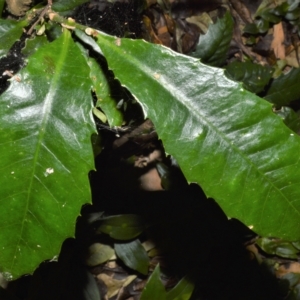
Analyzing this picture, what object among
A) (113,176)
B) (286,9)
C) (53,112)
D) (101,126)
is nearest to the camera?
(53,112)

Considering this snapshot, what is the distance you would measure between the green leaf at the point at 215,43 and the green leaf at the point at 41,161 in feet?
2.91

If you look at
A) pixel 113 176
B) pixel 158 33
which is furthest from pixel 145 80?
pixel 158 33

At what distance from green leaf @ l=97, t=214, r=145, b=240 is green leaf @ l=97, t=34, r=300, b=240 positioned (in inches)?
37.3

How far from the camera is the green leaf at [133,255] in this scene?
174 centimetres

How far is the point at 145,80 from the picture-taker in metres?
0.74

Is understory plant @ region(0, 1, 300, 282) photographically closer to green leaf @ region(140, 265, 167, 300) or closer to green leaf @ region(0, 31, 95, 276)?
green leaf @ region(0, 31, 95, 276)

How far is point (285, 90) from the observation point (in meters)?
1.71

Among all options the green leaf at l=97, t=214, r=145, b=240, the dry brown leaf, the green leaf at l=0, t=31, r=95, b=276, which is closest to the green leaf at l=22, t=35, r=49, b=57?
the green leaf at l=0, t=31, r=95, b=276

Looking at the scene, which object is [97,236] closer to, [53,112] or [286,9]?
[53,112]

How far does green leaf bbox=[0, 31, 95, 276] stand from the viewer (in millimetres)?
698

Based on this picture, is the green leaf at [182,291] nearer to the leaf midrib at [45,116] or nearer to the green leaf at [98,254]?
the green leaf at [98,254]

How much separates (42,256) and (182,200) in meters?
1.06

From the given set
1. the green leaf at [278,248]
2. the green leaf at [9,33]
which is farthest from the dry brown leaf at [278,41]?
the green leaf at [9,33]

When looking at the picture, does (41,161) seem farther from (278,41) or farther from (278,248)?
(278,41)
